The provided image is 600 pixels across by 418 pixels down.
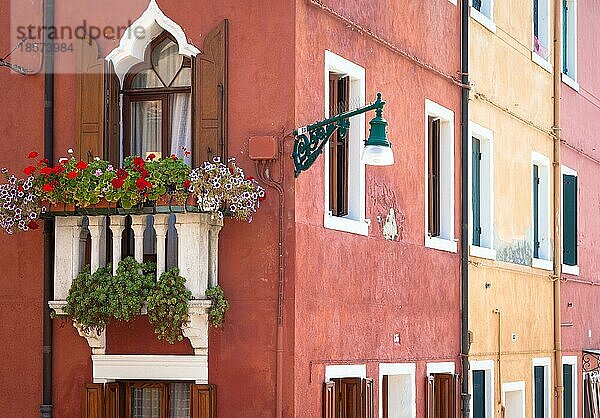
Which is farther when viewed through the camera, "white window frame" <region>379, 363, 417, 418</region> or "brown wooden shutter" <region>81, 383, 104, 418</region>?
"white window frame" <region>379, 363, 417, 418</region>

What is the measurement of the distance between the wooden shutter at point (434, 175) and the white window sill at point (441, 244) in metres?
0.17

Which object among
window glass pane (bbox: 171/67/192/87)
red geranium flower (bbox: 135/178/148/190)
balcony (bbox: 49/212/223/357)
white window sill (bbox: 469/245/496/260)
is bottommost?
balcony (bbox: 49/212/223/357)

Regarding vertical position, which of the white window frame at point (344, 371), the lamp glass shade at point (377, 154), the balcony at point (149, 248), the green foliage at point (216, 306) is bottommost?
the white window frame at point (344, 371)

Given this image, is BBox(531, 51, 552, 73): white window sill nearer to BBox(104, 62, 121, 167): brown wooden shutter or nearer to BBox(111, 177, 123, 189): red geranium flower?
BBox(104, 62, 121, 167): brown wooden shutter

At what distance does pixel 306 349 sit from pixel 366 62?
11.4 ft

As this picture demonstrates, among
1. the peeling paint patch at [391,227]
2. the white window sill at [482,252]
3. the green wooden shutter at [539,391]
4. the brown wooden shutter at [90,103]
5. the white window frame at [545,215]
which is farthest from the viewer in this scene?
the white window frame at [545,215]

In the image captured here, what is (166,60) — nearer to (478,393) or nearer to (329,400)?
(329,400)

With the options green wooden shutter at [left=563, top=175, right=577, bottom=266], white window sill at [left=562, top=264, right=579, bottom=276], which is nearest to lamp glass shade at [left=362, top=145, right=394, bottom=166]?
white window sill at [left=562, top=264, right=579, bottom=276]

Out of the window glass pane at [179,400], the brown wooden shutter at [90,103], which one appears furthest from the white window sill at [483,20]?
the window glass pane at [179,400]

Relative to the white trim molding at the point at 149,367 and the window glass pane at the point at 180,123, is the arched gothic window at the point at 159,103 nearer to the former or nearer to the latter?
the window glass pane at the point at 180,123

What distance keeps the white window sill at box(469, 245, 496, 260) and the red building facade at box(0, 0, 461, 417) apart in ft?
9.08

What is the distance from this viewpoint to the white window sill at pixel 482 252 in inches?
840

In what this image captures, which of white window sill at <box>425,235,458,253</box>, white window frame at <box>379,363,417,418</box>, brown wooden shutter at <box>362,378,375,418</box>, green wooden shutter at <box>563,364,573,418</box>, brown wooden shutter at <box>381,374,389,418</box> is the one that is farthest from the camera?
green wooden shutter at <box>563,364,573,418</box>

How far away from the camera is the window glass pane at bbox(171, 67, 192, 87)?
1639 centimetres
